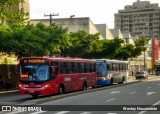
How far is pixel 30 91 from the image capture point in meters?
27.4

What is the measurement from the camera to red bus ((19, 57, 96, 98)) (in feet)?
90.3

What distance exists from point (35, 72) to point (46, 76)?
30.7 inches

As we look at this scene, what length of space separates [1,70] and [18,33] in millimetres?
5594

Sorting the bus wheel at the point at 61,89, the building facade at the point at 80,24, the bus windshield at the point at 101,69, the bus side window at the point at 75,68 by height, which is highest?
the building facade at the point at 80,24

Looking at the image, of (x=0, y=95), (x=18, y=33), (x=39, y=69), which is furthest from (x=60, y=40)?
(x=39, y=69)

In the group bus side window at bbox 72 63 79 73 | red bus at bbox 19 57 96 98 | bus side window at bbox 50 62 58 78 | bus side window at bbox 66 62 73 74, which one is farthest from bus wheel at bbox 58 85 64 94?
bus side window at bbox 72 63 79 73

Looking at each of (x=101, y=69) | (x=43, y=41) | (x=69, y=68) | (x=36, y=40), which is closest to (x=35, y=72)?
(x=69, y=68)

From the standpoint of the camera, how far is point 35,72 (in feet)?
90.9

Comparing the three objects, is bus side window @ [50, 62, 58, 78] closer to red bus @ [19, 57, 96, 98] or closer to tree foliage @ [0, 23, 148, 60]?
red bus @ [19, 57, 96, 98]

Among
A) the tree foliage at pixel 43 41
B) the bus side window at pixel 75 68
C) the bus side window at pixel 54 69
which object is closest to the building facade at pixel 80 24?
the tree foliage at pixel 43 41

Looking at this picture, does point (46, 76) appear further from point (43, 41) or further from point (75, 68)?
point (43, 41)

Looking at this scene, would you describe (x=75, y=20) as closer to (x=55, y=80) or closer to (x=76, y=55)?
(x=76, y=55)

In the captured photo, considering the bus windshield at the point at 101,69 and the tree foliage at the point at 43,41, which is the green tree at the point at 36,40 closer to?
the tree foliage at the point at 43,41

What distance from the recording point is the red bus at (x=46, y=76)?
90.3ft
